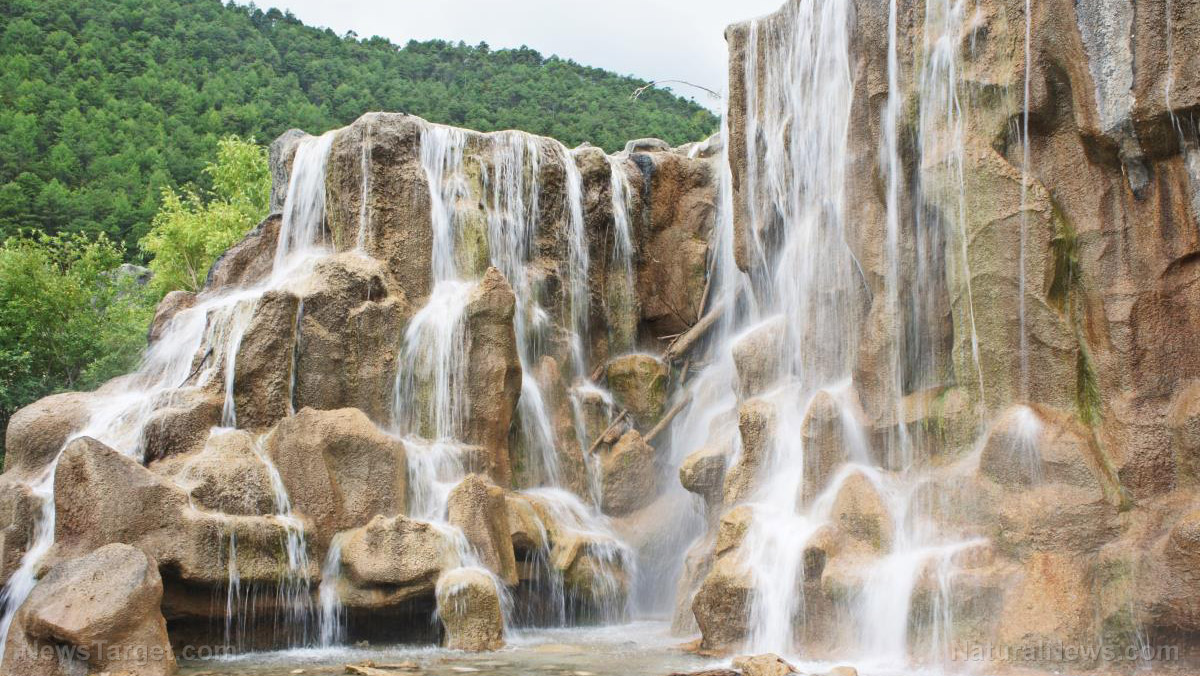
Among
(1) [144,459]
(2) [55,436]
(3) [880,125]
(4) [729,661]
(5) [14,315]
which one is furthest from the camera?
(5) [14,315]

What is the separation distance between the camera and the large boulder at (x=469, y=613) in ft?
42.3

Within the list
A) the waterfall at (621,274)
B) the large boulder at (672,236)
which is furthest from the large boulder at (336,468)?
the large boulder at (672,236)

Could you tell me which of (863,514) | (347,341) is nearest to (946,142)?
(863,514)

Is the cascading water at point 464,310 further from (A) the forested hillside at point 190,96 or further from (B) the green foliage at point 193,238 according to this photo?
(A) the forested hillside at point 190,96

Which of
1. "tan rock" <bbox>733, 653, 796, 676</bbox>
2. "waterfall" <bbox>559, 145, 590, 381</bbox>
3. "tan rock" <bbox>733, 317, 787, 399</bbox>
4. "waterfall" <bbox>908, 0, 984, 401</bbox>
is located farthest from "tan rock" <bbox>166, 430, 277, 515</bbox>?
"waterfall" <bbox>908, 0, 984, 401</bbox>

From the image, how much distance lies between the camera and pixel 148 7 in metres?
68.6

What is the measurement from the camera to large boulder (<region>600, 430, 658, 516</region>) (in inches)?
701

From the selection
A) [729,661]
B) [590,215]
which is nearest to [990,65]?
[729,661]

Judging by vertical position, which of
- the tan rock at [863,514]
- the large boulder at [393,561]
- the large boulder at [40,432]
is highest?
the large boulder at [40,432]

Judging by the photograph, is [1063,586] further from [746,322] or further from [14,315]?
[14,315]

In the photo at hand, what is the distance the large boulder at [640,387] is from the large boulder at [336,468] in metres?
5.63

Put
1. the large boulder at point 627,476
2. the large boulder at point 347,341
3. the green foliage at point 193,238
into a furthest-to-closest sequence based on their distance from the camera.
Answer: the green foliage at point 193,238 < the large boulder at point 627,476 < the large boulder at point 347,341

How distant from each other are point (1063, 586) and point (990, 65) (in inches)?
218

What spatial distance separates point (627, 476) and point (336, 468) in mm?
5465
